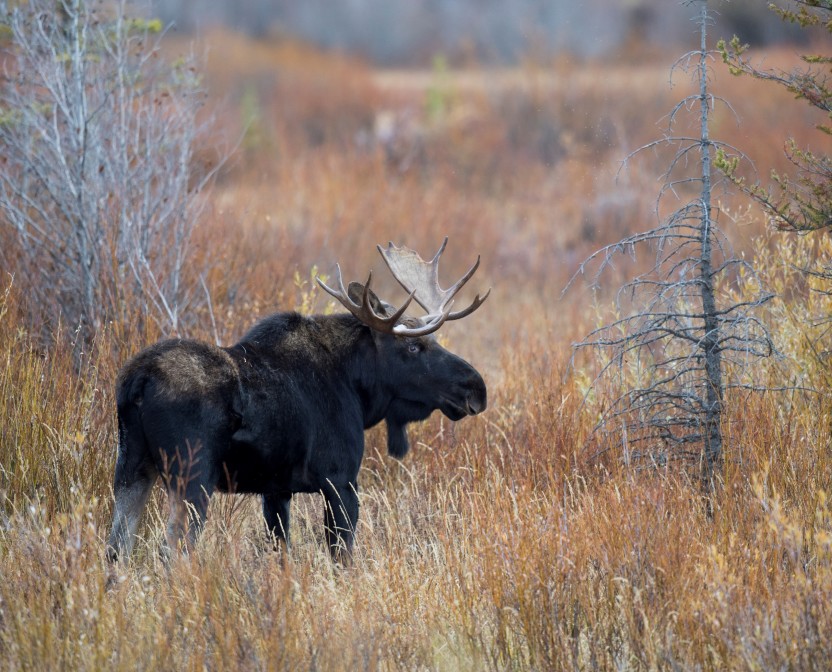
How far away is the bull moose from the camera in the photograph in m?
4.80

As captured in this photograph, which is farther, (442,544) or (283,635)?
(442,544)

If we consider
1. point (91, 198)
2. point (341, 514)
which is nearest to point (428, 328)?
point (341, 514)

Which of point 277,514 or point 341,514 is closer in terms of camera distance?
point 341,514

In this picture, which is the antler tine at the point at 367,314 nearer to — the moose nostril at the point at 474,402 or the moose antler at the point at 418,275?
the moose antler at the point at 418,275

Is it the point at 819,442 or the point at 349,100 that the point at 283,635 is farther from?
the point at 349,100

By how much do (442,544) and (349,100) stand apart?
1862cm

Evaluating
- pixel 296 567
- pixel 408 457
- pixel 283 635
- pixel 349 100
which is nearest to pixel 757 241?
pixel 408 457

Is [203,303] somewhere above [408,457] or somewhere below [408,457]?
above

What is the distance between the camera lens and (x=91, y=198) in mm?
7395

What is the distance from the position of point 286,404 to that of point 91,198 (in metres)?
2.93

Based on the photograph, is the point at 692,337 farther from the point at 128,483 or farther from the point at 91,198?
the point at 91,198

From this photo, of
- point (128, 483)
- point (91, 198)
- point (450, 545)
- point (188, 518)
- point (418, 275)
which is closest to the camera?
point (188, 518)

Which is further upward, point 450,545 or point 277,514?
point 277,514

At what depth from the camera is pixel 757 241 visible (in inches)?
251
